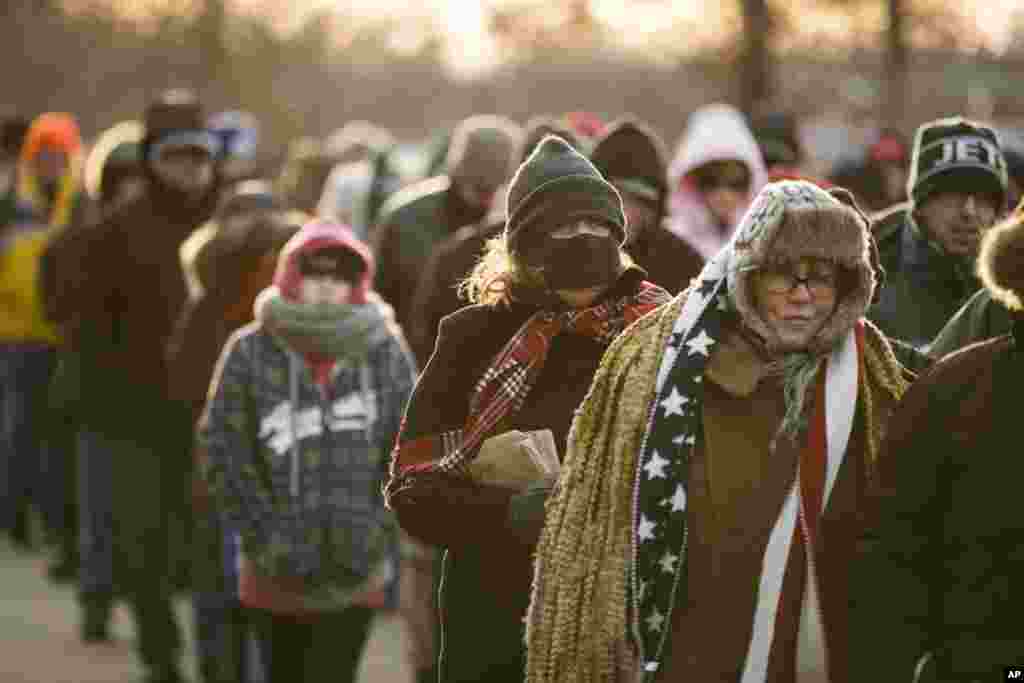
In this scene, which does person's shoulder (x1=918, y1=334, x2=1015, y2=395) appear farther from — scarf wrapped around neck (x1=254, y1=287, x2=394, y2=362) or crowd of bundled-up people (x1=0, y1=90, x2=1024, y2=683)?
scarf wrapped around neck (x1=254, y1=287, x2=394, y2=362)

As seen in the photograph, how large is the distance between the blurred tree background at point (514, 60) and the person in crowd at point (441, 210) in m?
9.50

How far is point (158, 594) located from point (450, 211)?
2.08m

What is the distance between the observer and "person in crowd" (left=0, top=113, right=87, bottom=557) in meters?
15.6

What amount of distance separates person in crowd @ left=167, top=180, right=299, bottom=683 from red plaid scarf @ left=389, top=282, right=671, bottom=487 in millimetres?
3601

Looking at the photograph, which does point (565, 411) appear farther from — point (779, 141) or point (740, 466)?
point (779, 141)

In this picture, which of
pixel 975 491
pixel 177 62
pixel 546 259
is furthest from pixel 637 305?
pixel 177 62

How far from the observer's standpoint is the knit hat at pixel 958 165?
7.99 metres

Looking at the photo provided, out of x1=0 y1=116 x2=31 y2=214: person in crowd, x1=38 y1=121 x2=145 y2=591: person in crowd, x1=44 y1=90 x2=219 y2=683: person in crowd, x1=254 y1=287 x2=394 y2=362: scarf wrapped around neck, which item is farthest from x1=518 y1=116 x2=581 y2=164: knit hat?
x1=0 y1=116 x2=31 y2=214: person in crowd

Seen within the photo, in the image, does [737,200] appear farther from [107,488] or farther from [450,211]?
[107,488]

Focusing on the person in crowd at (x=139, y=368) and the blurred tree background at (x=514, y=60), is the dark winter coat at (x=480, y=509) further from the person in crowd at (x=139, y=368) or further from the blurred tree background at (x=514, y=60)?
the blurred tree background at (x=514, y=60)

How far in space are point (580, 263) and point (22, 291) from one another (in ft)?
32.0

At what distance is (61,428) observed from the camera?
50.9 feet

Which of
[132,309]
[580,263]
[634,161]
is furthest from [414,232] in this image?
[580,263]

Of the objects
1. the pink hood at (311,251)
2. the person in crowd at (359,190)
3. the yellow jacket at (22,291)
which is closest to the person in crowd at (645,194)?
the pink hood at (311,251)
